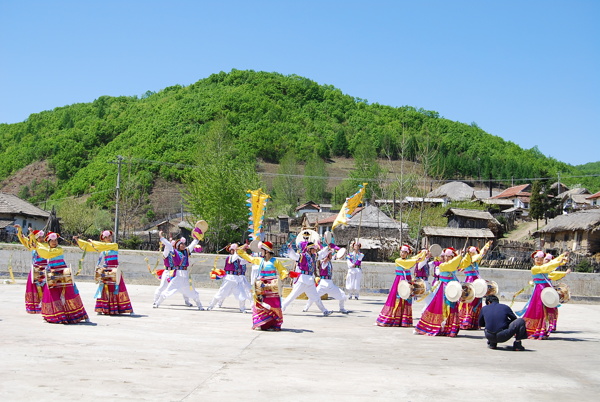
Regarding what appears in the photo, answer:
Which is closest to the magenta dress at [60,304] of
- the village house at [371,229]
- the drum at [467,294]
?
the drum at [467,294]

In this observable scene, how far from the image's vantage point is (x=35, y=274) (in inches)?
499

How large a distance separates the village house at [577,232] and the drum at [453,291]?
33852mm

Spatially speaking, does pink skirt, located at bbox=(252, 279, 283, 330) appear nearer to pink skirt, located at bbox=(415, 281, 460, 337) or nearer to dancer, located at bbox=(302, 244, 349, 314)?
pink skirt, located at bbox=(415, 281, 460, 337)

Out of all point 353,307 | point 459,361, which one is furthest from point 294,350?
point 353,307

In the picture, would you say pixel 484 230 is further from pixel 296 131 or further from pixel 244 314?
pixel 296 131

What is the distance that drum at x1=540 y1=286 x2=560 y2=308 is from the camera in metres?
12.1

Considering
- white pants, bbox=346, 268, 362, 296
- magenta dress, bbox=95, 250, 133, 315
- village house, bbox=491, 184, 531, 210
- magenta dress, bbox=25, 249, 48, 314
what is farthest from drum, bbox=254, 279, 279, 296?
village house, bbox=491, 184, 531, 210

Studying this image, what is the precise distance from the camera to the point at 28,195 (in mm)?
110062

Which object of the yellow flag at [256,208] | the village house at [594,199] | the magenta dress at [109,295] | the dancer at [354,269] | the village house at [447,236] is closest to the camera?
the magenta dress at [109,295]

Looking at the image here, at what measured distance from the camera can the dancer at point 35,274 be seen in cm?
1245

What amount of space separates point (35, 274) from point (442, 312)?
7.75 metres

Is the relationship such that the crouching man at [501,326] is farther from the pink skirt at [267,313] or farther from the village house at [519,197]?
the village house at [519,197]

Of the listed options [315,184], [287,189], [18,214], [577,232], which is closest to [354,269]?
[577,232]

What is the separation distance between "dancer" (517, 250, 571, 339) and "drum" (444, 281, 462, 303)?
1.54 m
